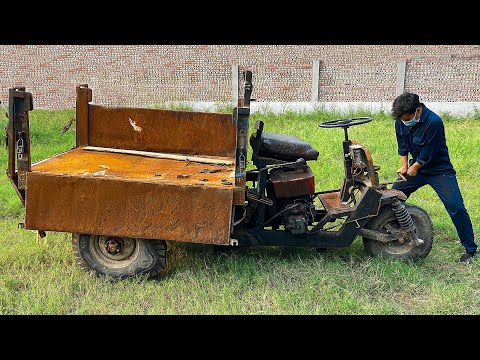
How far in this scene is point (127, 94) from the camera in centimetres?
1277

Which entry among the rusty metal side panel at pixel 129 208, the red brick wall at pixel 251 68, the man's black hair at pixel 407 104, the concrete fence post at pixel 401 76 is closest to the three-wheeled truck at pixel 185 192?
the rusty metal side panel at pixel 129 208

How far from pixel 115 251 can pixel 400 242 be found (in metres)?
2.45

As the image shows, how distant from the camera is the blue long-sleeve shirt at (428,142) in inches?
185

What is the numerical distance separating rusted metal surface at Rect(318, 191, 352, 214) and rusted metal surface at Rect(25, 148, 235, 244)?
3.44 ft

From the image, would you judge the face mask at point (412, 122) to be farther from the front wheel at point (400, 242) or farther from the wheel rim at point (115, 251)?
the wheel rim at point (115, 251)

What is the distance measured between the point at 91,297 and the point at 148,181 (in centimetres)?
101

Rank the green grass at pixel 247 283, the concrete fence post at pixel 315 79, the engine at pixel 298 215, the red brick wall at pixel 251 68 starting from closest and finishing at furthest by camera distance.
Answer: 1. the green grass at pixel 247 283
2. the engine at pixel 298 215
3. the red brick wall at pixel 251 68
4. the concrete fence post at pixel 315 79

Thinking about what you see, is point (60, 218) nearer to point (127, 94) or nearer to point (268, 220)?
point (268, 220)

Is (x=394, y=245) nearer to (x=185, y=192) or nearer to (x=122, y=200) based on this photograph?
(x=185, y=192)

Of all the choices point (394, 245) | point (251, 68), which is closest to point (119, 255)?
point (394, 245)

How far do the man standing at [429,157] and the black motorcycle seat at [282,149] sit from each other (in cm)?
85

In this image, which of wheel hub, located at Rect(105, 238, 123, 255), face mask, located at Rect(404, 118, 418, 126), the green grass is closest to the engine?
the green grass

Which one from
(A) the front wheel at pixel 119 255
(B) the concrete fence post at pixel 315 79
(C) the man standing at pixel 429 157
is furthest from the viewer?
(B) the concrete fence post at pixel 315 79

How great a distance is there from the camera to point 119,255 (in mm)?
4504
